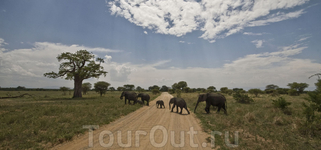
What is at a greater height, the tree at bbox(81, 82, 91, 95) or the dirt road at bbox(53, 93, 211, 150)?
the tree at bbox(81, 82, 91, 95)

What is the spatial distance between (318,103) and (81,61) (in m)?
40.0

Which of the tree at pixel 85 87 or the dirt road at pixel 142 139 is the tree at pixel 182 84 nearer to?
the tree at pixel 85 87

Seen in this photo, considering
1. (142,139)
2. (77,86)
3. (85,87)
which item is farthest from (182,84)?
(142,139)

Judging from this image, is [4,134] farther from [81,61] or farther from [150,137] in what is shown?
[81,61]

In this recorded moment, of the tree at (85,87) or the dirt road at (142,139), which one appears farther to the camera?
the tree at (85,87)

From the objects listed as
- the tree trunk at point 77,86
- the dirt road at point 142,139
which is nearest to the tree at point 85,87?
the tree trunk at point 77,86

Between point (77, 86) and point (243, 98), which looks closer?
point (243, 98)

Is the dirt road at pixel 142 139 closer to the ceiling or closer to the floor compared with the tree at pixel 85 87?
closer to the floor

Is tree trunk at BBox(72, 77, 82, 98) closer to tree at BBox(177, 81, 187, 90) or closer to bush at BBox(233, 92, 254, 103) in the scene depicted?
bush at BBox(233, 92, 254, 103)

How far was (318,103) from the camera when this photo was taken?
838cm

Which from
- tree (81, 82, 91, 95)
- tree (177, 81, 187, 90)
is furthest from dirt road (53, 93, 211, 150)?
tree (177, 81, 187, 90)

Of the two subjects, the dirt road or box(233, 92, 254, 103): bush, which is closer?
the dirt road

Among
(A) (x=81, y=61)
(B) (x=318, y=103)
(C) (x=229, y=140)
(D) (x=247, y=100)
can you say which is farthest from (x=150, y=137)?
(A) (x=81, y=61)

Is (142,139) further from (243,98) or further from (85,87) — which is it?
(85,87)
